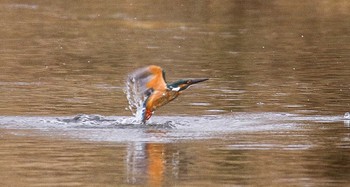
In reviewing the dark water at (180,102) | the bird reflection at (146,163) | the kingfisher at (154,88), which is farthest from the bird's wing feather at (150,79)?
the bird reflection at (146,163)

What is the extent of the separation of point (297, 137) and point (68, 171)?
3.65 m

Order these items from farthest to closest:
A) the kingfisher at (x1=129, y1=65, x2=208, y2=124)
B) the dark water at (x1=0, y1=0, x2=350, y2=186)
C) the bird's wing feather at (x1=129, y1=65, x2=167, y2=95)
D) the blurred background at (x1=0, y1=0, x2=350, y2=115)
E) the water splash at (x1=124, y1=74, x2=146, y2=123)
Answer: the blurred background at (x1=0, y1=0, x2=350, y2=115) < the water splash at (x1=124, y1=74, x2=146, y2=123) < the bird's wing feather at (x1=129, y1=65, x2=167, y2=95) < the kingfisher at (x1=129, y1=65, x2=208, y2=124) < the dark water at (x1=0, y1=0, x2=350, y2=186)

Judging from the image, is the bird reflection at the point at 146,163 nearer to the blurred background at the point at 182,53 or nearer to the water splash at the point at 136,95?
the water splash at the point at 136,95

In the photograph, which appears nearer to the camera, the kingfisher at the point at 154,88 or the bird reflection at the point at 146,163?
the bird reflection at the point at 146,163

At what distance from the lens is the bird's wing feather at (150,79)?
17141 millimetres

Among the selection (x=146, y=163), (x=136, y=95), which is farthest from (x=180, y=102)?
(x=146, y=163)

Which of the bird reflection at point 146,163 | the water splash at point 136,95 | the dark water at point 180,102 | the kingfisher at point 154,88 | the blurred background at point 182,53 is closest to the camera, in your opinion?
the bird reflection at point 146,163

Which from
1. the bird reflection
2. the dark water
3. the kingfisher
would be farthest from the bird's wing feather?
the bird reflection

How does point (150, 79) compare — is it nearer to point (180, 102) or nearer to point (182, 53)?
point (180, 102)

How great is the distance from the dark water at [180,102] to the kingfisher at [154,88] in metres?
0.28

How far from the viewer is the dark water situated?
13906mm

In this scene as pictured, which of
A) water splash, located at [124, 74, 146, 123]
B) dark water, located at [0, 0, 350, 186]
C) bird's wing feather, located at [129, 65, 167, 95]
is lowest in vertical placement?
dark water, located at [0, 0, 350, 186]

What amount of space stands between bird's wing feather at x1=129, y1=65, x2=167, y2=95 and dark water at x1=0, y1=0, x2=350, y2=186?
457 mm

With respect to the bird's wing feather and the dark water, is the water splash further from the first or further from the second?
the dark water
